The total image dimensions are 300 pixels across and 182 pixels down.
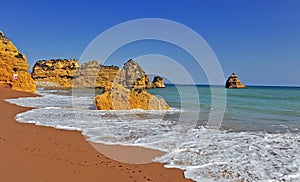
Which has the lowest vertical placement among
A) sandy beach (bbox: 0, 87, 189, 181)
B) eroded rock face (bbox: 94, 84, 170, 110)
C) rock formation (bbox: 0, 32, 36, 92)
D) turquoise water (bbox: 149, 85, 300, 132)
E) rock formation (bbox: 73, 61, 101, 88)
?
sandy beach (bbox: 0, 87, 189, 181)

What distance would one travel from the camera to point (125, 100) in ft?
56.8

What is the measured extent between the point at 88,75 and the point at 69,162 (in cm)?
8369

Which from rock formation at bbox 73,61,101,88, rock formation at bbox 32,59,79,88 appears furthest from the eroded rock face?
rock formation at bbox 32,59,79,88

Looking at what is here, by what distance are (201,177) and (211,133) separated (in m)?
4.42

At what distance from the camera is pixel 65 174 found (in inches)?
171

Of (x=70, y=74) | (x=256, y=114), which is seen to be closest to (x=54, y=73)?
(x=70, y=74)

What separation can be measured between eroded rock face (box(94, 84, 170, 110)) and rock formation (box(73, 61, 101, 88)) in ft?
221

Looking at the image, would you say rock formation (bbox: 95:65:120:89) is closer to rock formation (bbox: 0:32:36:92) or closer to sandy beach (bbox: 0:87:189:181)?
rock formation (bbox: 0:32:36:92)

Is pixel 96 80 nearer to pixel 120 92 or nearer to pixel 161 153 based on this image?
pixel 120 92

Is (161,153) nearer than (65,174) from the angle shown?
No

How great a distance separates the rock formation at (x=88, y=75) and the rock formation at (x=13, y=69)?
46902mm

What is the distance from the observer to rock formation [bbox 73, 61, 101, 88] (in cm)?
8381

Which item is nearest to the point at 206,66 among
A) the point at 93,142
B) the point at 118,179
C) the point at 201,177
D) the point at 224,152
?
the point at 224,152

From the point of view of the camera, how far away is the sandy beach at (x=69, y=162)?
4.30 m
